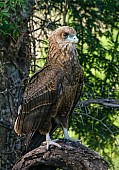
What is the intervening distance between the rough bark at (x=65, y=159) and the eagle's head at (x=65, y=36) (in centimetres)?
85

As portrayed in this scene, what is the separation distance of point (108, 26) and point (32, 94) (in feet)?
7.85

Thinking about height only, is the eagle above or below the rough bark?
above

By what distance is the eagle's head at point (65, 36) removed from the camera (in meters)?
5.50

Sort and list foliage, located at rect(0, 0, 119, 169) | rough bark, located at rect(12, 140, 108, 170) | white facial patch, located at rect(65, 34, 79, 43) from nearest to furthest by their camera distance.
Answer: rough bark, located at rect(12, 140, 108, 170), white facial patch, located at rect(65, 34, 79, 43), foliage, located at rect(0, 0, 119, 169)

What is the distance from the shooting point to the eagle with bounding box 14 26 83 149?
5508 millimetres

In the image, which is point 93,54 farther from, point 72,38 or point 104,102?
point 72,38

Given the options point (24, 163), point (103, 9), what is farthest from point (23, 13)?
point (24, 163)

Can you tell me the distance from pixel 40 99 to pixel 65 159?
2.31ft

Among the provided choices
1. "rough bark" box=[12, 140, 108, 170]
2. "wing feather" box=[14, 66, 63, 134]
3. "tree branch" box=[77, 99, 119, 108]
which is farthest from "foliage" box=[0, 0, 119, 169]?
"rough bark" box=[12, 140, 108, 170]

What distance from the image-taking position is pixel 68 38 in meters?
5.52

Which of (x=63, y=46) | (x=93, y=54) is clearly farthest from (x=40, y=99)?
(x=93, y=54)

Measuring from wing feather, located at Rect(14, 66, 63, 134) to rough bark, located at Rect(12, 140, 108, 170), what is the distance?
0.37 metres

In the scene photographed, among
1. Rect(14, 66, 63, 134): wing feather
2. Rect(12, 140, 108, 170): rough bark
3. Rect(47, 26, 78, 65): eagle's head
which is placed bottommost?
Rect(12, 140, 108, 170): rough bark

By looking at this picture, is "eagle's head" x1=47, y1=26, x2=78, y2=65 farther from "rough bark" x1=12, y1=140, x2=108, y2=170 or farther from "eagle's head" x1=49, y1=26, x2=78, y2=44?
"rough bark" x1=12, y1=140, x2=108, y2=170
